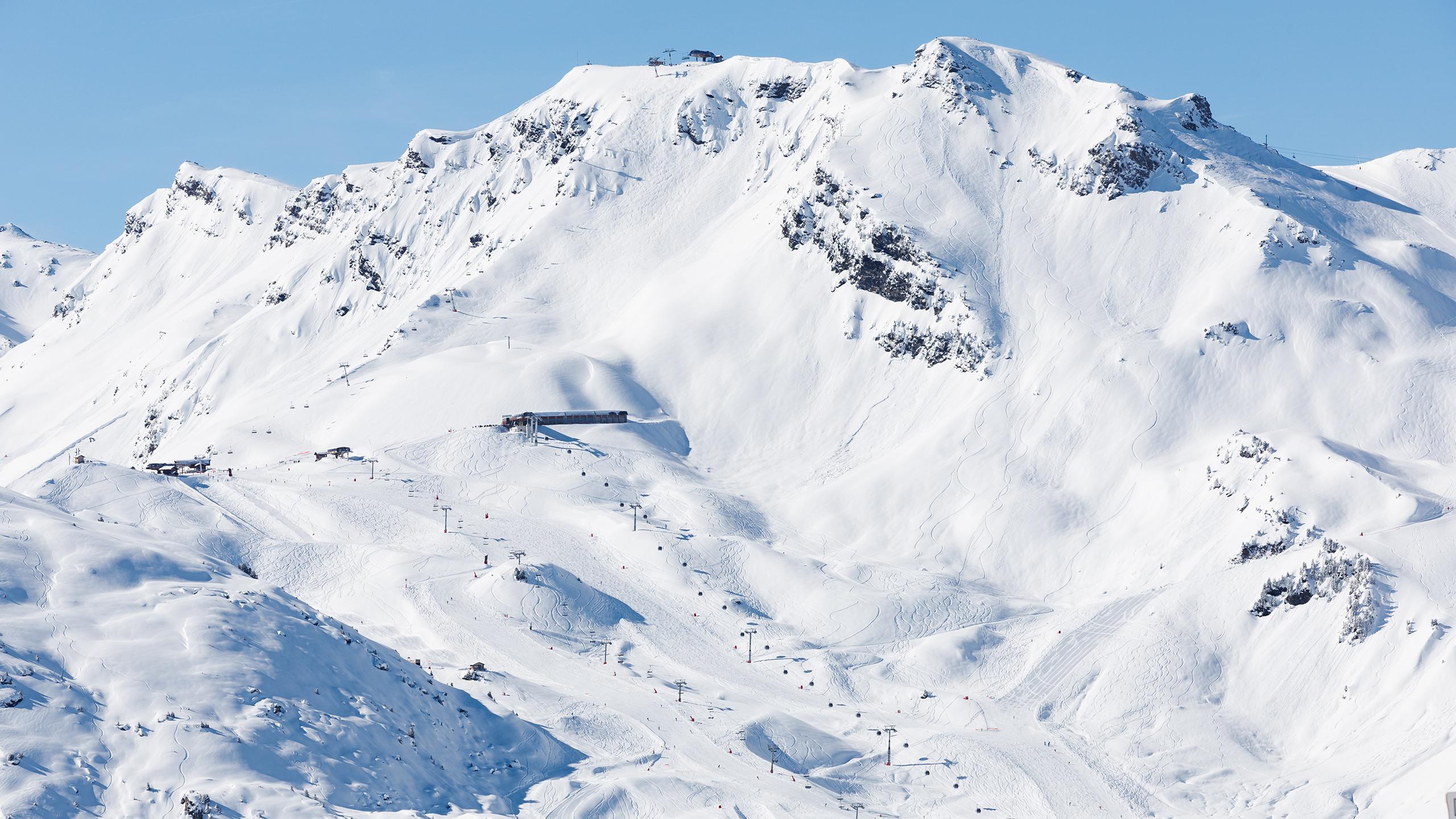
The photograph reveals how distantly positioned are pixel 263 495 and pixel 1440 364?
10920 cm

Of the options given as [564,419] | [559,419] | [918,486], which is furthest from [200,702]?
[564,419]

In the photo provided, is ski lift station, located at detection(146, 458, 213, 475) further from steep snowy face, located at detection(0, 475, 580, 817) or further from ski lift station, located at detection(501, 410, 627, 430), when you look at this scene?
steep snowy face, located at detection(0, 475, 580, 817)

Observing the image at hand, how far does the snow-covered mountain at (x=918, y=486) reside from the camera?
317 ft

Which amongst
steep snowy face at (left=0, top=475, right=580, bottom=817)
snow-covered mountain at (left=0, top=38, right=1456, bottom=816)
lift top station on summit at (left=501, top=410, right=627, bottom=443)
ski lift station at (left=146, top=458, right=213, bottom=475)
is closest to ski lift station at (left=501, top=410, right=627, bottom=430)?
lift top station on summit at (left=501, top=410, right=627, bottom=443)

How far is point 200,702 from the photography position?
232 feet

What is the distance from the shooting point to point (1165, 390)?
14388 cm

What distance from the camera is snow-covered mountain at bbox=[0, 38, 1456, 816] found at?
9669 centimetres

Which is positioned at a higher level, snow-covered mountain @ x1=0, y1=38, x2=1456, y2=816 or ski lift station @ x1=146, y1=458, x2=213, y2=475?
snow-covered mountain @ x1=0, y1=38, x2=1456, y2=816

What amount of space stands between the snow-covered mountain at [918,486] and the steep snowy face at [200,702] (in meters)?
0.61

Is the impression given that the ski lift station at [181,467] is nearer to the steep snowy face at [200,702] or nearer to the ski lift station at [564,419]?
the ski lift station at [564,419]

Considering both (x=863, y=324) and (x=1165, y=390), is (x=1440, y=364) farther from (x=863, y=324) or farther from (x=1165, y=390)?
(x=863, y=324)

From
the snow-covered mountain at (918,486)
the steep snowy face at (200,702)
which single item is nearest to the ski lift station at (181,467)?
the snow-covered mountain at (918,486)

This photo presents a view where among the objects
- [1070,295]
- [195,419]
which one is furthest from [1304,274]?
[195,419]

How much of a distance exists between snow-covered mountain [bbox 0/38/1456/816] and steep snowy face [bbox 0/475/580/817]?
614 millimetres
